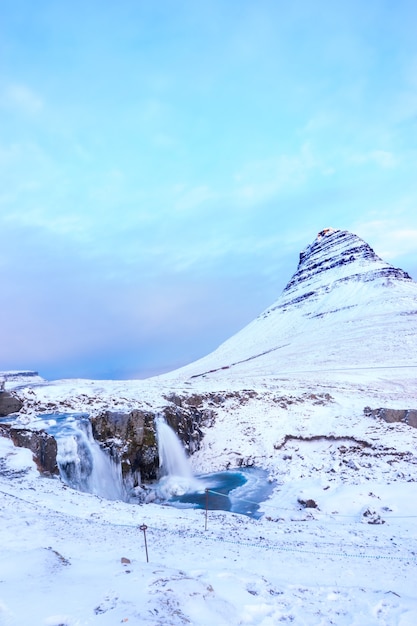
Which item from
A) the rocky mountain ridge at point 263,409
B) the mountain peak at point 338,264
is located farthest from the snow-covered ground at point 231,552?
the mountain peak at point 338,264

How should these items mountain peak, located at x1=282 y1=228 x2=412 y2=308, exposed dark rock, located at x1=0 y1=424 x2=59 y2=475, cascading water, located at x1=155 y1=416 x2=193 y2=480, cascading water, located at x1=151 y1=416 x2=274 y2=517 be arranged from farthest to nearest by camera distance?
mountain peak, located at x1=282 y1=228 x2=412 y2=308
cascading water, located at x1=155 y1=416 x2=193 y2=480
cascading water, located at x1=151 y1=416 x2=274 y2=517
exposed dark rock, located at x1=0 y1=424 x2=59 y2=475

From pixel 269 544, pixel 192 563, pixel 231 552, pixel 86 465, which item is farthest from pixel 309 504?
pixel 86 465

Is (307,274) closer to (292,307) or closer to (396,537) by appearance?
(292,307)

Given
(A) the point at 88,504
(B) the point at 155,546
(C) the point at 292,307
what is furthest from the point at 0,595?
(C) the point at 292,307

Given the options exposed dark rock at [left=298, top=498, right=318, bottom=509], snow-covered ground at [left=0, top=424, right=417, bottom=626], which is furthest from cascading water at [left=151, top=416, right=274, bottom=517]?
snow-covered ground at [left=0, top=424, right=417, bottom=626]

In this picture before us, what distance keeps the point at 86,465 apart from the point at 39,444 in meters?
2.70

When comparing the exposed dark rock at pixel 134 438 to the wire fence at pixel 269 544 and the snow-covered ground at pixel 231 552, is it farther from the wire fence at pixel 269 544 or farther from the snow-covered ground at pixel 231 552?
the wire fence at pixel 269 544

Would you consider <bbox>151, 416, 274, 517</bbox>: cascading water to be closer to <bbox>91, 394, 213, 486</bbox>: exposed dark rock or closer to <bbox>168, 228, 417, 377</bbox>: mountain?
<bbox>91, 394, 213, 486</bbox>: exposed dark rock

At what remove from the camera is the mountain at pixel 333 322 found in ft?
213

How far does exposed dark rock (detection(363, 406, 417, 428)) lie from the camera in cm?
2617

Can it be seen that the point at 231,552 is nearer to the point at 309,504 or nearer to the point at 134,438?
the point at 309,504

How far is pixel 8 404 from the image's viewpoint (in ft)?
68.1

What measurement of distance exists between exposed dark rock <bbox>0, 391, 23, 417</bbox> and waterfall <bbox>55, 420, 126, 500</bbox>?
11.6 ft

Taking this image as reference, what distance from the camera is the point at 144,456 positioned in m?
21.5
